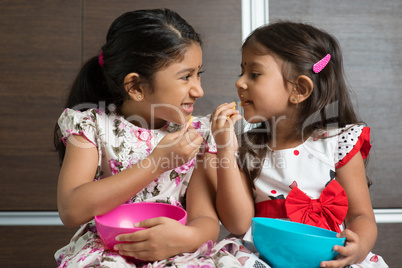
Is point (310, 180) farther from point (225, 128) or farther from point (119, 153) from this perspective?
point (119, 153)

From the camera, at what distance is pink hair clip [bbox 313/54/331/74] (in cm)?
109

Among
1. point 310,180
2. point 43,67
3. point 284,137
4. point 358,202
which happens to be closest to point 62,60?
point 43,67

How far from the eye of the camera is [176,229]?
0.85 meters

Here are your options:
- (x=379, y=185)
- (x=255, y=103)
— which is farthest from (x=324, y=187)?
(x=379, y=185)

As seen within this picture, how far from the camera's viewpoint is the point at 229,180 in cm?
99

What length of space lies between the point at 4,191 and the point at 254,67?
42.6 inches

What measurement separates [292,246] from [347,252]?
120 millimetres

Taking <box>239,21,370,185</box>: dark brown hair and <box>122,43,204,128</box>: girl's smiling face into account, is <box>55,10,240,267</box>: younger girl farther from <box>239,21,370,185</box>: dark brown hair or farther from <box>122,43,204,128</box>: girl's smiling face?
<box>239,21,370,185</box>: dark brown hair

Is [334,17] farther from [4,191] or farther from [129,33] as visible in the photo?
[4,191]

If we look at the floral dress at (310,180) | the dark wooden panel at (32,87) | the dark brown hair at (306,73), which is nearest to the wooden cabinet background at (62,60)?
the dark wooden panel at (32,87)

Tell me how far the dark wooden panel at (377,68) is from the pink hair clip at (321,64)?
0.56 meters

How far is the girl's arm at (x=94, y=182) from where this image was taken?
0.89 metres

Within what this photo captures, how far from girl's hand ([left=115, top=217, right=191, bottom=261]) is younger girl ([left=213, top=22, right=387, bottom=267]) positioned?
19cm

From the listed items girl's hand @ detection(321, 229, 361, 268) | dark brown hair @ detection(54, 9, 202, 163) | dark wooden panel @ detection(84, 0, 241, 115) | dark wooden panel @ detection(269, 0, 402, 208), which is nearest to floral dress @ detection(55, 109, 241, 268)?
dark brown hair @ detection(54, 9, 202, 163)
